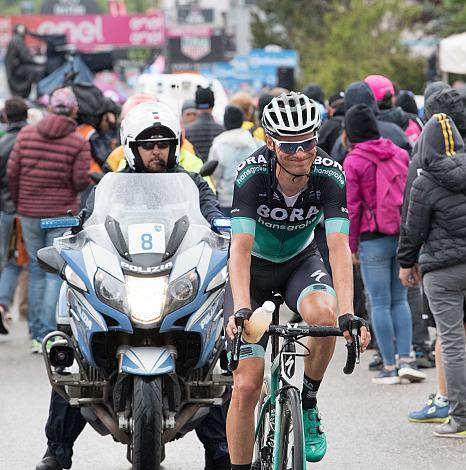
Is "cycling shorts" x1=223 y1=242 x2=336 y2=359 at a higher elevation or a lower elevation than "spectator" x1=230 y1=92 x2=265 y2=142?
higher

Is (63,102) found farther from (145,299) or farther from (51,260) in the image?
(145,299)

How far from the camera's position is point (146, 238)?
23.9 ft

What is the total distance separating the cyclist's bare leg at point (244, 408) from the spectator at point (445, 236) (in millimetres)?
2555

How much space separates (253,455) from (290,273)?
852 mm

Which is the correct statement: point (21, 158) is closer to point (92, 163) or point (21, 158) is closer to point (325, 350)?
point (92, 163)

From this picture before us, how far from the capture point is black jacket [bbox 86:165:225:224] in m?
7.80

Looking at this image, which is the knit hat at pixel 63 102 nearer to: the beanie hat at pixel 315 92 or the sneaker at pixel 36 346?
the sneaker at pixel 36 346

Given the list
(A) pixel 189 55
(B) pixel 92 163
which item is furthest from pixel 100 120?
(A) pixel 189 55

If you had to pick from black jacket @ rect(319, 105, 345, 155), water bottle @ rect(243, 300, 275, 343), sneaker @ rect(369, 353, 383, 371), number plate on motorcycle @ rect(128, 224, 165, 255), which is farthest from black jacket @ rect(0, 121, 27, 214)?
water bottle @ rect(243, 300, 275, 343)

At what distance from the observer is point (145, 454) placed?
692cm

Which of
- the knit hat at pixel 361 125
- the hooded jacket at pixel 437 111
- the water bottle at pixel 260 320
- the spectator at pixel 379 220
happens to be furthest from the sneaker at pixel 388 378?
the water bottle at pixel 260 320

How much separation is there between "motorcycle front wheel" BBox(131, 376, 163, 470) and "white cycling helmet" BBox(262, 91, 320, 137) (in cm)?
131

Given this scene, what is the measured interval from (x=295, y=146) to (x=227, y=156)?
24.0 feet

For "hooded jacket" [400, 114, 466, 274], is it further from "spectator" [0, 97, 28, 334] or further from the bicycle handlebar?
"spectator" [0, 97, 28, 334]
